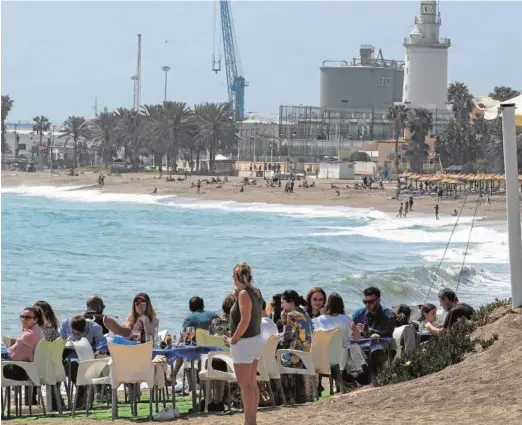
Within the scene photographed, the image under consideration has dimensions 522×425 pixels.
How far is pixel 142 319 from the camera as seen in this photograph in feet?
33.4

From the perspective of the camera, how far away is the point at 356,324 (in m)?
10.6

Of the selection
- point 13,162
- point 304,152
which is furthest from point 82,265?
point 13,162

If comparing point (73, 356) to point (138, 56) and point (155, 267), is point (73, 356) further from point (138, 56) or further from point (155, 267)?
point (138, 56)

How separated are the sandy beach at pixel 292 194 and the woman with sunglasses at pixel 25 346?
48963 mm

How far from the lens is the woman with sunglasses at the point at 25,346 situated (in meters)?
9.10

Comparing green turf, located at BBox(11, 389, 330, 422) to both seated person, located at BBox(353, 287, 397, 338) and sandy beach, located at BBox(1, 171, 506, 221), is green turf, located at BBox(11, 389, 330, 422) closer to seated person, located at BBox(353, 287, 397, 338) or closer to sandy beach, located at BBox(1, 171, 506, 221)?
seated person, located at BBox(353, 287, 397, 338)

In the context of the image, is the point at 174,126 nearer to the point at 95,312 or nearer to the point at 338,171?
the point at 338,171

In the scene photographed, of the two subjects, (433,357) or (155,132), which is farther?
(155,132)

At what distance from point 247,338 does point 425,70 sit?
11863 cm

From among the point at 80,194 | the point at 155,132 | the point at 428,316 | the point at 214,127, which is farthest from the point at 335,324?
the point at 155,132

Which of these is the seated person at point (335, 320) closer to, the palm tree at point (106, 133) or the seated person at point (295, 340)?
the seated person at point (295, 340)

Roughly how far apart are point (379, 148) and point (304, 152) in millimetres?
14210

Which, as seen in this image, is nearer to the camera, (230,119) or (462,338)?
(462,338)

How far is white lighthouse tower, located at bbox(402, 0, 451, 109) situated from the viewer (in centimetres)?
12369
